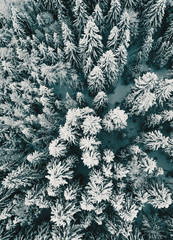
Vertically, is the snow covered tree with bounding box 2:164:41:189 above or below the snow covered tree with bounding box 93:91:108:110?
below

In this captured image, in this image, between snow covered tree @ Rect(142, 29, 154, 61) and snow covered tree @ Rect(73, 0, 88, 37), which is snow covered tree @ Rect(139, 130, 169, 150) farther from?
snow covered tree @ Rect(73, 0, 88, 37)

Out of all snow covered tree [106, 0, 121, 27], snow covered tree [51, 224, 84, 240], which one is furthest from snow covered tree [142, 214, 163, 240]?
snow covered tree [106, 0, 121, 27]

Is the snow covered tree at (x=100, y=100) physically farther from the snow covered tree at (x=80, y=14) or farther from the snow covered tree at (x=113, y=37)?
the snow covered tree at (x=80, y=14)

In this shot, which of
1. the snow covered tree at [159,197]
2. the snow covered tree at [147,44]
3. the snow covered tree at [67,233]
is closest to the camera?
the snow covered tree at [67,233]

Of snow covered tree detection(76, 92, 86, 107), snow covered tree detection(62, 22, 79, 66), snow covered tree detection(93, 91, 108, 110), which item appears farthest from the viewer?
→ snow covered tree detection(76, 92, 86, 107)

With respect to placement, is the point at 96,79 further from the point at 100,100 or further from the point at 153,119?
the point at 153,119

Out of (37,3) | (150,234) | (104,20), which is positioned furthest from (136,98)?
(37,3)

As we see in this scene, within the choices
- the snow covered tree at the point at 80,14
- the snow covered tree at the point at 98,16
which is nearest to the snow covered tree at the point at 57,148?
the snow covered tree at the point at 80,14

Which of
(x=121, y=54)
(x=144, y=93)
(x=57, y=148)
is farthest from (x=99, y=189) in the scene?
(x=121, y=54)
